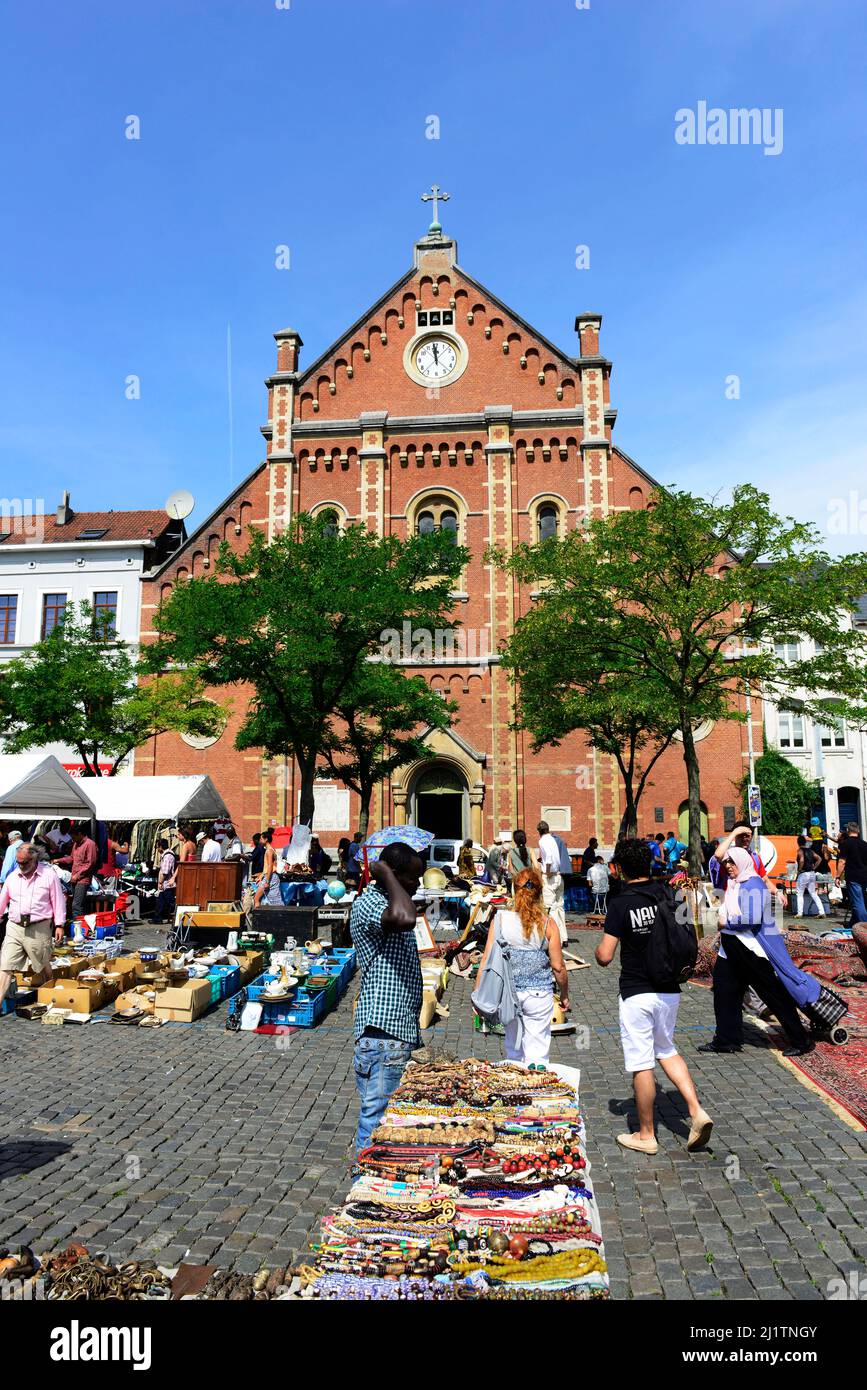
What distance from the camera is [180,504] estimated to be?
117 feet

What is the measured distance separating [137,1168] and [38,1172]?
2.20 ft

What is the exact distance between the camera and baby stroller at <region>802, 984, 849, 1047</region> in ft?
27.0

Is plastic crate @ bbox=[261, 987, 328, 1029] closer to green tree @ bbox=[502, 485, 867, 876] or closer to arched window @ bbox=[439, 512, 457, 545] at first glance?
green tree @ bbox=[502, 485, 867, 876]

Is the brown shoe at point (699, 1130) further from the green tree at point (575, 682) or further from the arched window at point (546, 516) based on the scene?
the arched window at point (546, 516)

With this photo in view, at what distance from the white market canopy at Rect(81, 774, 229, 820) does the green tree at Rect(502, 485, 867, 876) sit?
948 centimetres

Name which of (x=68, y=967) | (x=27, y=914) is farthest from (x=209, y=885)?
(x=27, y=914)

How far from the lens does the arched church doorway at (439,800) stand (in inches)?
1164

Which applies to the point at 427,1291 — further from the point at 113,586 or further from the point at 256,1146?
the point at 113,586

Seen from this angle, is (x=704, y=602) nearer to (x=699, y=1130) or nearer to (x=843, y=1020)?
(x=843, y=1020)

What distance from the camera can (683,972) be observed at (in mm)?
5875

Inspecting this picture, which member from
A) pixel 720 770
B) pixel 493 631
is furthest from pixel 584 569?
pixel 720 770

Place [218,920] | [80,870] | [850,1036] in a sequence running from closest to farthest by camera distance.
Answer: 1. [850,1036]
2. [218,920]
3. [80,870]

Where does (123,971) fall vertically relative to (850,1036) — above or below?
above

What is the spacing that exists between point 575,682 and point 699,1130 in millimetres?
16884
